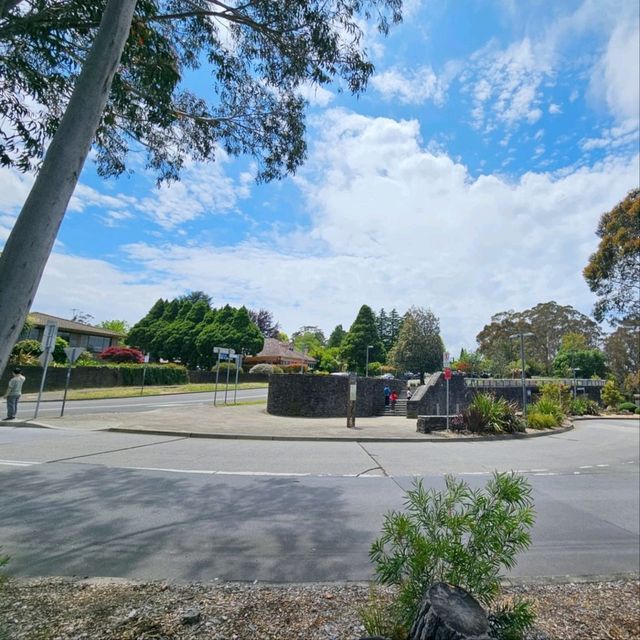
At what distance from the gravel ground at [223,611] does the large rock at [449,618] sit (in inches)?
28.8

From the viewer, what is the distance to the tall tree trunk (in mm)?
2375

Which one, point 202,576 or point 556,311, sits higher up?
point 556,311

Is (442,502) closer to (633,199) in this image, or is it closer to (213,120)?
(213,120)

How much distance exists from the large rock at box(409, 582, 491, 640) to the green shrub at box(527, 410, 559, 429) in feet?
55.5

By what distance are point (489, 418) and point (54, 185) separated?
48.9ft

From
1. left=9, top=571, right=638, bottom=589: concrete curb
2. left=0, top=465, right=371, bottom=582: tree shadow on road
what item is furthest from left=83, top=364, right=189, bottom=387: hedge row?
left=9, top=571, right=638, bottom=589: concrete curb

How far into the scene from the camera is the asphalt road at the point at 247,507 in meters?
3.83

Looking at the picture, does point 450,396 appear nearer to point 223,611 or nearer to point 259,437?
point 259,437

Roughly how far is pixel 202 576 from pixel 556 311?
6283cm

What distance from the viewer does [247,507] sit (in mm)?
5504

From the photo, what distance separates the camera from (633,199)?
77.5 ft

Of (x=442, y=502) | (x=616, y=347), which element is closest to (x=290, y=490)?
(x=442, y=502)

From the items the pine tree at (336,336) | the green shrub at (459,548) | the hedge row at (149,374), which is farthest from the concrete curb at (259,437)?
the pine tree at (336,336)

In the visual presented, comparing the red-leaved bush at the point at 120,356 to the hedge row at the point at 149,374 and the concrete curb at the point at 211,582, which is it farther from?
the concrete curb at the point at 211,582
